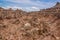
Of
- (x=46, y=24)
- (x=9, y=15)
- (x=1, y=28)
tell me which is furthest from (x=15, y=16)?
(x=46, y=24)

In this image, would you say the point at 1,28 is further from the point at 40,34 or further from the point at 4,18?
the point at 40,34

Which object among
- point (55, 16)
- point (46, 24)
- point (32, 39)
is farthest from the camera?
point (55, 16)

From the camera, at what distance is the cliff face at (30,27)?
348 inches

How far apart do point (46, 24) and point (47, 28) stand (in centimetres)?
34

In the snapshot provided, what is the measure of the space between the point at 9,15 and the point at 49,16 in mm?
3046

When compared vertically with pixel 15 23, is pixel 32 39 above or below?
below

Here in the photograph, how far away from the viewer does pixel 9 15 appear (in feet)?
38.2

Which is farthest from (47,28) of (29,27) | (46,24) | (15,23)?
(15,23)

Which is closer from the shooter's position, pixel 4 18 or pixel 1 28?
pixel 1 28

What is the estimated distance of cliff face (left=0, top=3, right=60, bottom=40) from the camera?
8852 millimetres

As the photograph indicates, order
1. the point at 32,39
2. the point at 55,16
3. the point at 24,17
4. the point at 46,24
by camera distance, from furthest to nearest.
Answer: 1. the point at 24,17
2. the point at 55,16
3. the point at 46,24
4. the point at 32,39

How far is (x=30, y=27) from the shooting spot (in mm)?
9508

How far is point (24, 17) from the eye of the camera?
11.1 meters

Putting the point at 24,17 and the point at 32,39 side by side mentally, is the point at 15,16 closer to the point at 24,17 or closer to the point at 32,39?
the point at 24,17
